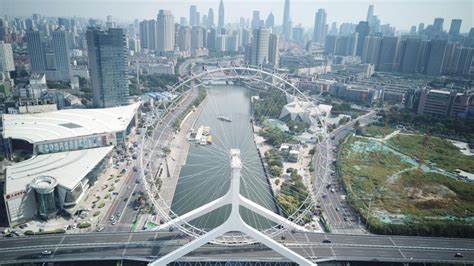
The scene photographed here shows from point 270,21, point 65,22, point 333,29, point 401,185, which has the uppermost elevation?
point 270,21

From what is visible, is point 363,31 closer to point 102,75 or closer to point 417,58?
point 417,58

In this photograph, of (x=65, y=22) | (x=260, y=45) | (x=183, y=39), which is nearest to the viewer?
(x=260, y=45)

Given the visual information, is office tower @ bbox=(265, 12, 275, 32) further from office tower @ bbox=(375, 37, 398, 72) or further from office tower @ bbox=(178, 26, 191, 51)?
office tower @ bbox=(375, 37, 398, 72)

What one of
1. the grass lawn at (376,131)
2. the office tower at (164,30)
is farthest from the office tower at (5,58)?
the grass lawn at (376,131)

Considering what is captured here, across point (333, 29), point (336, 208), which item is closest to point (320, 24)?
point (333, 29)

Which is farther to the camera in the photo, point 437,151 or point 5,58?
point 5,58

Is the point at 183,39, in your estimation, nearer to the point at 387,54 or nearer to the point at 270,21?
the point at 387,54

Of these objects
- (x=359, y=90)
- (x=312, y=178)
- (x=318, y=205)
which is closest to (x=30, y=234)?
(x=318, y=205)
